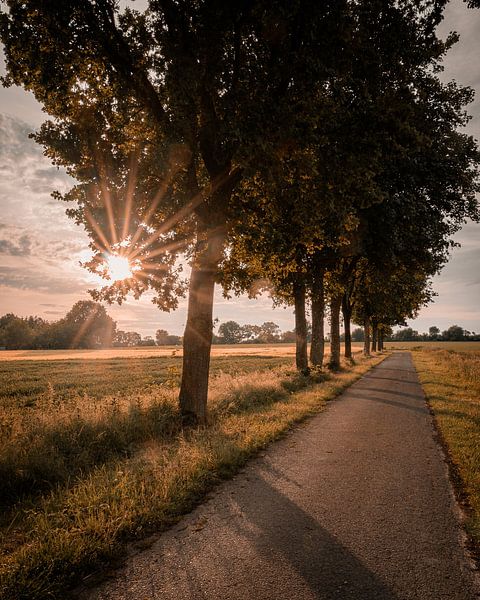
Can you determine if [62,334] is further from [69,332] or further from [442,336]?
[442,336]

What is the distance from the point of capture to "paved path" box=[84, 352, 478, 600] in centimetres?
345

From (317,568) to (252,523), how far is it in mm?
1179

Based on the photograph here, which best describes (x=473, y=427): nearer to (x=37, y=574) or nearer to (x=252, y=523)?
(x=252, y=523)

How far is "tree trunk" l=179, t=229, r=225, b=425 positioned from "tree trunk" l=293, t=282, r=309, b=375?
10.9 metres

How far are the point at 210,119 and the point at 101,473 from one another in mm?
8175

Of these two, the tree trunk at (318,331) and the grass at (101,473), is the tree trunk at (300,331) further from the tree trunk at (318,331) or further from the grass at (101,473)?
the grass at (101,473)

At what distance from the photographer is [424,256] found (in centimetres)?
1795

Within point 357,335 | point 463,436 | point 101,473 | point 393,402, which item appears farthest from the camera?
point 357,335

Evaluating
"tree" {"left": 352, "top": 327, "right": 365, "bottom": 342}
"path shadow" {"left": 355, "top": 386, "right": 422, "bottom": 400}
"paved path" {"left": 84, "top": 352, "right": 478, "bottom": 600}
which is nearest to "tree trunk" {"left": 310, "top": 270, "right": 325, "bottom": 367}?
"path shadow" {"left": 355, "top": 386, "right": 422, "bottom": 400}

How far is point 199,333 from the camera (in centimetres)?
1003

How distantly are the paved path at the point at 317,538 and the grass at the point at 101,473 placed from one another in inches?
16.2

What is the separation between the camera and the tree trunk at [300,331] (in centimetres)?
2088

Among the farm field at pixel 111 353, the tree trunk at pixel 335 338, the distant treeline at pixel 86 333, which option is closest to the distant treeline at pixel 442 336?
the distant treeline at pixel 86 333

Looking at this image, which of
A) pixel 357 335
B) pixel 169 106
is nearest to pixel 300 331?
pixel 169 106
